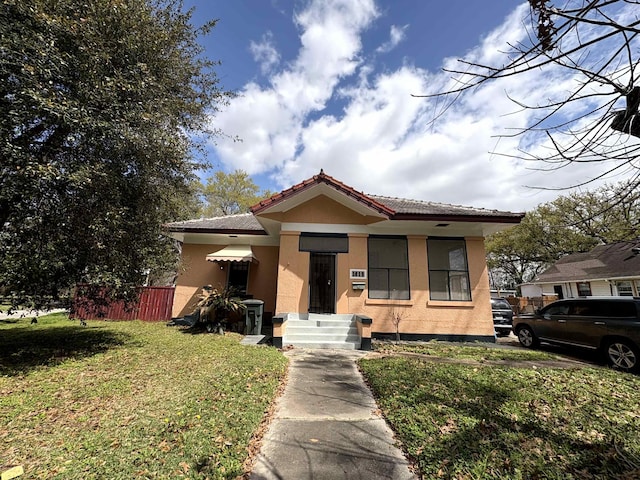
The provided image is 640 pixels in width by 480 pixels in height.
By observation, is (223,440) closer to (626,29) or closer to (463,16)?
(626,29)

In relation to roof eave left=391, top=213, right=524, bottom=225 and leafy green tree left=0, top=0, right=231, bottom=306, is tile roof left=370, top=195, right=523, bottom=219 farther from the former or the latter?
leafy green tree left=0, top=0, right=231, bottom=306

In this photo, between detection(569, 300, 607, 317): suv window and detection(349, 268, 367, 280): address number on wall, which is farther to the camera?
detection(349, 268, 367, 280): address number on wall

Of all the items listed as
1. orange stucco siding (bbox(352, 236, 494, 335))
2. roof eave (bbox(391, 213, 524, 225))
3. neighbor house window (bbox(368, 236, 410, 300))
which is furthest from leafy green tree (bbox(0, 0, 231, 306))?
roof eave (bbox(391, 213, 524, 225))

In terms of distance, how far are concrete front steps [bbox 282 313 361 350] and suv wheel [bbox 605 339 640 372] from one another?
7.24 m

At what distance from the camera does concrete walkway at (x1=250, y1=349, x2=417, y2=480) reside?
296cm

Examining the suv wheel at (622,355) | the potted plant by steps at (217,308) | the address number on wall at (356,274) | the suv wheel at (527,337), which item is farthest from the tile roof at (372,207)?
the suv wheel at (622,355)

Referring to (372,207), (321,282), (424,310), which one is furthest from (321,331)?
(372,207)

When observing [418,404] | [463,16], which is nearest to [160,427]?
[418,404]

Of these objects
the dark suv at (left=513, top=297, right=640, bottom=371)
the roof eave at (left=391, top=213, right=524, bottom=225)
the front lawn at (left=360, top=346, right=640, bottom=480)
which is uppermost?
the roof eave at (left=391, top=213, right=524, bottom=225)

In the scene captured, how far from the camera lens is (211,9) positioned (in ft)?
27.9

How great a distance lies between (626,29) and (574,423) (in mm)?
5090

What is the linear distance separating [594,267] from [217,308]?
32.5 m

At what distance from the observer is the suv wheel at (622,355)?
7.14m

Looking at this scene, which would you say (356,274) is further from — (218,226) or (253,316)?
(218,226)
